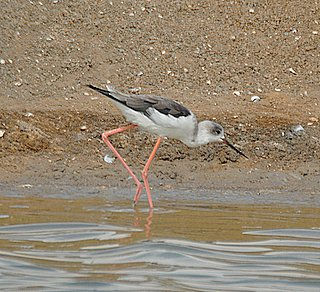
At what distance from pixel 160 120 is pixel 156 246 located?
324 cm

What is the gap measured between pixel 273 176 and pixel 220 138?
784 millimetres

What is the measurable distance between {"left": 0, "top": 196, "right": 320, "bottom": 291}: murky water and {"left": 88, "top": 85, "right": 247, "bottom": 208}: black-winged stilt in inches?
34.3

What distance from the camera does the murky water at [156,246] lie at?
6633mm

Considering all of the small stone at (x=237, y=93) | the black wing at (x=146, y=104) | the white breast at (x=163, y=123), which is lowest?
the white breast at (x=163, y=123)

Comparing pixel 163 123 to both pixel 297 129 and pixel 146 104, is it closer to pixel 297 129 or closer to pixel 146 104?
pixel 146 104

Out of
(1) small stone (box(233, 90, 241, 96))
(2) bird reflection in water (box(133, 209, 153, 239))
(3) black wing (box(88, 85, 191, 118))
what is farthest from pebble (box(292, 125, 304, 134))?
(2) bird reflection in water (box(133, 209, 153, 239))

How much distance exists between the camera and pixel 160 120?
10.9 metres

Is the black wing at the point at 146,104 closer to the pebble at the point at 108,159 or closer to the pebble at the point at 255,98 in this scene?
the pebble at the point at 108,159

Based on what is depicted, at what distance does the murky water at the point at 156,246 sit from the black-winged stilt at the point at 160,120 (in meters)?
0.87

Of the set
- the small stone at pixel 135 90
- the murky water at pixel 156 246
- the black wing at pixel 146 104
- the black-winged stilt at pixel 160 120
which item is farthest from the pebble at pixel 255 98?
the murky water at pixel 156 246

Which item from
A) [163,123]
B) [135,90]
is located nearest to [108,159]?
[163,123]

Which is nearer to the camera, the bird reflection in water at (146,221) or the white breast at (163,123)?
the bird reflection in water at (146,221)

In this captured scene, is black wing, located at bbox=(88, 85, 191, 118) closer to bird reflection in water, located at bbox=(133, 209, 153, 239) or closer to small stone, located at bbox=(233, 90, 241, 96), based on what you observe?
bird reflection in water, located at bbox=(133, 209, 153, 239)

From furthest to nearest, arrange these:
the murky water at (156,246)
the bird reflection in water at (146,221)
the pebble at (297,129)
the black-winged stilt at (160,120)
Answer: the pebble at (297,129) → the black-winged stilt at (160,120) → the bird reflection in water at (146,221) → the murky water at (156,246)
